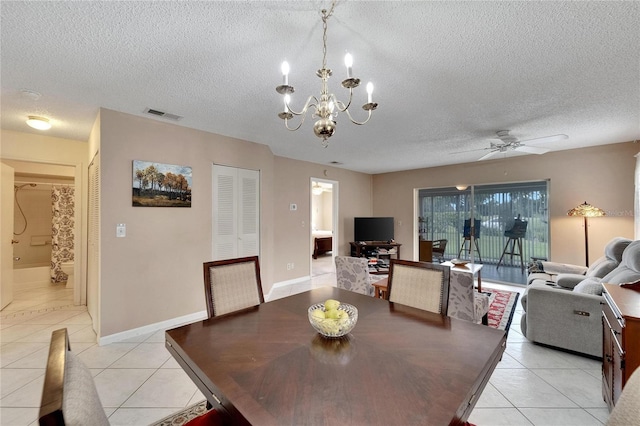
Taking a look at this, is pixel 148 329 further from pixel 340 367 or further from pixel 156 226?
pixel 340 367

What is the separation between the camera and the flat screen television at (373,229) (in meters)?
6.42

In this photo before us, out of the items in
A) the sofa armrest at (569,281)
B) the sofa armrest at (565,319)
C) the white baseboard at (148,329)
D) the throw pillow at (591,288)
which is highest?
the throw pillow at (591,288)

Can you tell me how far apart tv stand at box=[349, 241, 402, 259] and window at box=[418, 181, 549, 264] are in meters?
0.75

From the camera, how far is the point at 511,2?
1.41 meters

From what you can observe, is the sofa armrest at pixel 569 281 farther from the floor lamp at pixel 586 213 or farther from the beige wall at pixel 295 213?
the beige wall at pixel 295 213

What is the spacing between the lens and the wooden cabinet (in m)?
1.38

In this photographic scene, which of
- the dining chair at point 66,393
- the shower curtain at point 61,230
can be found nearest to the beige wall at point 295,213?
the dining chair at point 66,393

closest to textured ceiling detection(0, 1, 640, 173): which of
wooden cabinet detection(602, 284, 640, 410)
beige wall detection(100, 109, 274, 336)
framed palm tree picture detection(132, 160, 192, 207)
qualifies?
beige wall detection(100, 109, 274, 336)

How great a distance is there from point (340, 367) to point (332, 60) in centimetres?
194

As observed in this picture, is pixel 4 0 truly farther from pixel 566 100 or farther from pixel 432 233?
pixel 432 233

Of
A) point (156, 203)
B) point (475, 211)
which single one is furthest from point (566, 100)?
point (156, 203)

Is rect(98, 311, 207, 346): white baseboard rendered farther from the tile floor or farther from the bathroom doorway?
the bathroom doorway

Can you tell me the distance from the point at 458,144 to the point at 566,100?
1.62 m

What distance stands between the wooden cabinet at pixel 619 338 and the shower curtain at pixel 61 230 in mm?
7691
